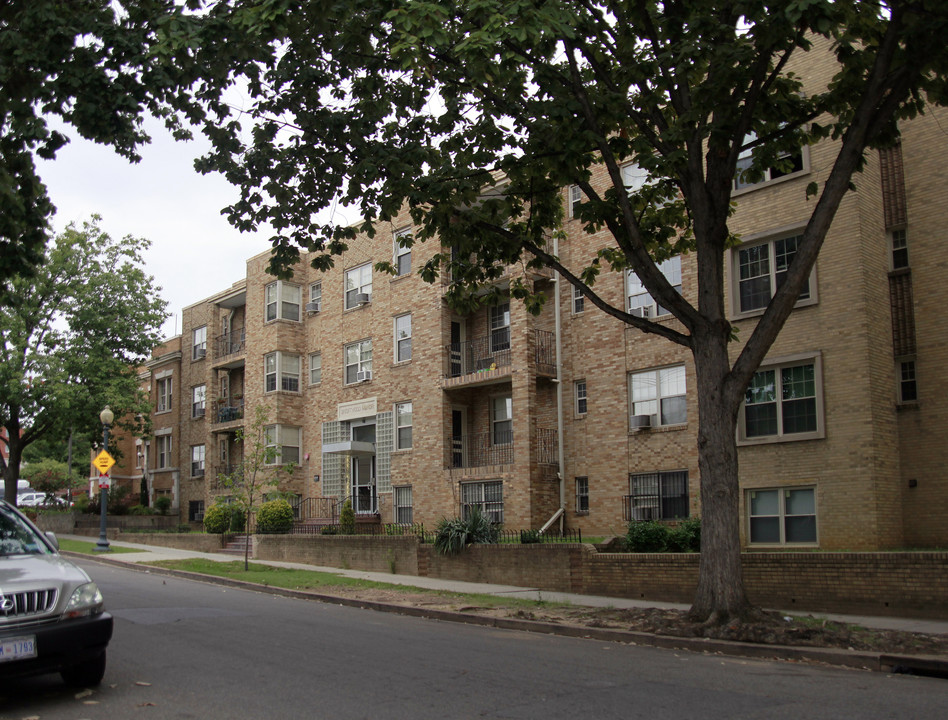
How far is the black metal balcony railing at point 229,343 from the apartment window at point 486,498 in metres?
16.3

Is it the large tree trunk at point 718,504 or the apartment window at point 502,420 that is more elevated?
the apartment window at point 502,420

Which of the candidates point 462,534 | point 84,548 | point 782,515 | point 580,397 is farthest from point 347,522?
point 782,515

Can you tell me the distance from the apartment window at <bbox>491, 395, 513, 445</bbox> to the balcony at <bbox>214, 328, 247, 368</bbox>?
13750 millimetres

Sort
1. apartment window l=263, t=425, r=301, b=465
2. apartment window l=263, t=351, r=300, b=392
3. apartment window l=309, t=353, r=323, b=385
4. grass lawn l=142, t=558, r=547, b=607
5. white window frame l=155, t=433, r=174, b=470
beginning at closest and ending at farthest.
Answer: grass lawn l=142, t=558, r=547, b=607
apartment window l=263, t=425, r=301, b=465
apartment window l=309, t=353, r=323, b=385
apartment window l=263, t=351, r=300, b=392
white window frame l=155, t=433, r=174, b=470

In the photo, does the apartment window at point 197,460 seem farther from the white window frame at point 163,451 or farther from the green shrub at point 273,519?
the green shrub at point 273,519

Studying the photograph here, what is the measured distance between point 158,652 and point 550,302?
57.5ft

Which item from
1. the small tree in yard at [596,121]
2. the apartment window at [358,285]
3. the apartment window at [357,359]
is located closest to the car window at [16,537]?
the small tree in yard at [596,121]

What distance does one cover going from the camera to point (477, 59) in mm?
10242

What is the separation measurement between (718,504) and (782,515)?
312 inches

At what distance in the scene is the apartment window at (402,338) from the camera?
29.6m

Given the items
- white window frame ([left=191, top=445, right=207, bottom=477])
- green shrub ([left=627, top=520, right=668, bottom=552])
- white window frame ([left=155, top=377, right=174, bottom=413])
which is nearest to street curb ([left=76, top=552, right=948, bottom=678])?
green shrub ([left=627, top=520, right=668, bottom=552])

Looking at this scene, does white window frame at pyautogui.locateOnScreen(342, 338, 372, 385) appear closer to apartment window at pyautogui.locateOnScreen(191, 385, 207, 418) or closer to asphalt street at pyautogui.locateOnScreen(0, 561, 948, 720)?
apartment window at pyautogui.locateOnScreen(191, 385, 207, 418)

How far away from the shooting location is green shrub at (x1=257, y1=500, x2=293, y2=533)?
29297 mm

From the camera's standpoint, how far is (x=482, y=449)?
27.2m
